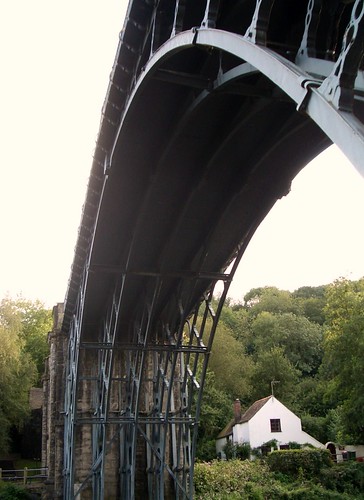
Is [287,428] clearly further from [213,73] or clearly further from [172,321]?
[213,73]

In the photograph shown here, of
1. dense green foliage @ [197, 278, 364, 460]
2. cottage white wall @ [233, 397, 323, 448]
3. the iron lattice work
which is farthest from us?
cottage white wall @ [233, 397, 323, 448]

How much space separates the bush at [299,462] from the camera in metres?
28.2

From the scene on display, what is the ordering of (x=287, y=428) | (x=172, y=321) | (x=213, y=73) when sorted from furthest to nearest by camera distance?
(x=287, y=428) → (x=172, y=321) → (x=213, y=73)

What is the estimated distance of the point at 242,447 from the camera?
3372 centimetres

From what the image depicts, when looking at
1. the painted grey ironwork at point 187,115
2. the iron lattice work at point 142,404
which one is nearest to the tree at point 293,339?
the painted grey ironwork at point 187,115

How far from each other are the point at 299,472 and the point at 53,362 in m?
13.6

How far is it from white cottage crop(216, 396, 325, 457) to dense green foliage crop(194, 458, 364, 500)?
Result: 4682 mm

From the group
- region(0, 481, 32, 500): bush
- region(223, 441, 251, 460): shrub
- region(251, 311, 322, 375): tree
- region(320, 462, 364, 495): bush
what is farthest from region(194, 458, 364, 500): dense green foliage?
region(251, 311, 322, 375): tree

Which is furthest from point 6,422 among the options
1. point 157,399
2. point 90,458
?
point 157,399

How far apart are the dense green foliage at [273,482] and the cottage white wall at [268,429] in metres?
4.65

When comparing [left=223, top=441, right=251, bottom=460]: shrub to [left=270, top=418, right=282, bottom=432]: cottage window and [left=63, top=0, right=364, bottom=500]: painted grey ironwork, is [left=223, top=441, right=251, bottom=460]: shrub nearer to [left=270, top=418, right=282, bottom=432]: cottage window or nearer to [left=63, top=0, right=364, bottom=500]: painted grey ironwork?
[left=270, top=418, right=282, bottom=432]: cottage window

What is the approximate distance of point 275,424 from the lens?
34844 mm

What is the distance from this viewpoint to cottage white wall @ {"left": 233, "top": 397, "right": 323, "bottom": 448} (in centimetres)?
3419

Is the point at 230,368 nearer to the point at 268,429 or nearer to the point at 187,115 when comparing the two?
the point at 268,429
